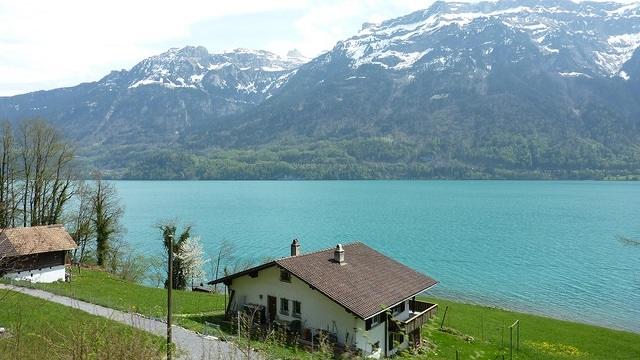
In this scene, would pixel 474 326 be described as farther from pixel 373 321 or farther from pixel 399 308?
pixel 373 321

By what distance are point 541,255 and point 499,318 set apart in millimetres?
41438

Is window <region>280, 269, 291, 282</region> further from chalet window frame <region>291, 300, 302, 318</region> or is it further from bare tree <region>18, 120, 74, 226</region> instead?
bare tree <region>18, 120, 74, 226</region>

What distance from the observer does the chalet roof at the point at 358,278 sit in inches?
1155

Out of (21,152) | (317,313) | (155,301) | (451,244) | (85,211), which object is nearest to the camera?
(317,313)

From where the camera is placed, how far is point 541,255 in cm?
8381

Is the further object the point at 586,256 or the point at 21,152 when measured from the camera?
the point at 586,256

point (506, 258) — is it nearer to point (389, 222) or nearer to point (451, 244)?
point (451, 244)

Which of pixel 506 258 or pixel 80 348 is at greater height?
pixel 80 348

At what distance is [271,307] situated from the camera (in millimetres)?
33094

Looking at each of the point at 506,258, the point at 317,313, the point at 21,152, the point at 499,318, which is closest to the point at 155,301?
the point at 317,313

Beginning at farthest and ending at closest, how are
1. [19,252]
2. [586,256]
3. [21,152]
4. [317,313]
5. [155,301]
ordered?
1. [586,256]
2. [21,152]
3. [19,252]
4. [155,301]
5. [317,313]

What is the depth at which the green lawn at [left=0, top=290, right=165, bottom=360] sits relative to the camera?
30.7 feet

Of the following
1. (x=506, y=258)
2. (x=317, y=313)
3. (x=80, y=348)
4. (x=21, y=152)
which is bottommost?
(x=506, y=258)

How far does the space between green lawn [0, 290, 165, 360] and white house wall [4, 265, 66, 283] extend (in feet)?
32.6
